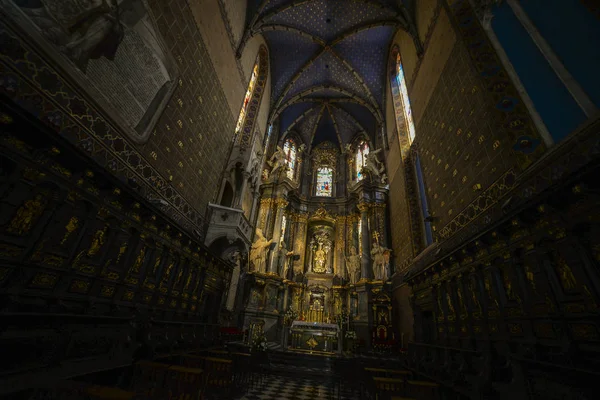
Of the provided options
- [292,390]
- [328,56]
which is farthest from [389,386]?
[328,56]

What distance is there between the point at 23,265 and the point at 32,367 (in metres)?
1.38

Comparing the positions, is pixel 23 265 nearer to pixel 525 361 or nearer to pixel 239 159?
pixel 525 361

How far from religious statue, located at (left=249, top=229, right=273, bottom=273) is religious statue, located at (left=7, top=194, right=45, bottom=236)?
11.5 m

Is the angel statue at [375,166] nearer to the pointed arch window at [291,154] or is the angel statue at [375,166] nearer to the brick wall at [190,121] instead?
the pointed arch window at [291,154]

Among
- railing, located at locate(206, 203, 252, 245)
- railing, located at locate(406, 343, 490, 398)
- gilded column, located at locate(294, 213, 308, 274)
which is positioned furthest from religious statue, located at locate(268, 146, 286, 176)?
railing, located at locate(406, 343, 490, 398)

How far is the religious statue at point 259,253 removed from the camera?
14883 millimetres

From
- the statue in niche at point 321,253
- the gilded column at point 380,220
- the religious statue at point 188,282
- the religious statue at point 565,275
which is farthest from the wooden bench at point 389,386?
the statue in niche at point 321,253

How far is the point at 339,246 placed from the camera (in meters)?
18.6

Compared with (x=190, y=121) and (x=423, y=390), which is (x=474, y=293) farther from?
(x=190, y=121)

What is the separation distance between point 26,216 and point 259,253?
11878 mm

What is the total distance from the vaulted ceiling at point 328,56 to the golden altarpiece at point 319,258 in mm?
3409

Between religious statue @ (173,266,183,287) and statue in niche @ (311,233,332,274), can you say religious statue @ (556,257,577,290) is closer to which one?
religious statue @ (173,266,183,287)

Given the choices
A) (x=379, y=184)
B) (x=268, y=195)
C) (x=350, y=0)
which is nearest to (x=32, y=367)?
(x=268, y=195)

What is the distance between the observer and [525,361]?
3.63 meters
